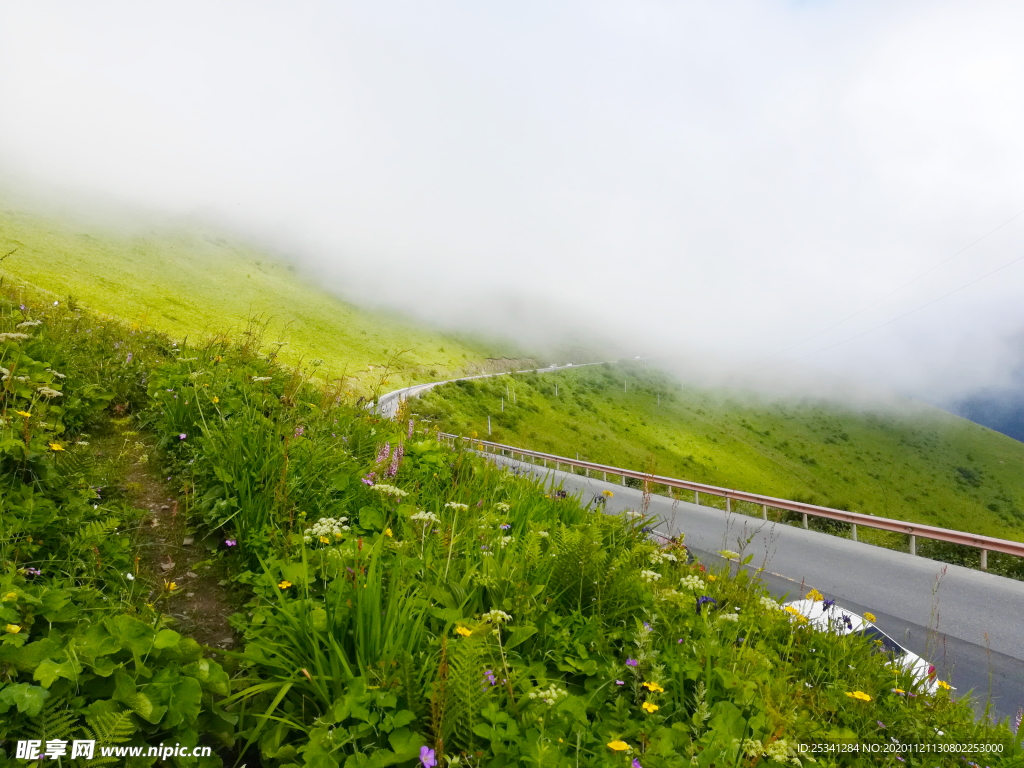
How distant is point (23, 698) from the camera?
1.82m

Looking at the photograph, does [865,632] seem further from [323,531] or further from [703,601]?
[323,531]

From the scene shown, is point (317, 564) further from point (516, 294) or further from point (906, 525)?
point (516, 294)

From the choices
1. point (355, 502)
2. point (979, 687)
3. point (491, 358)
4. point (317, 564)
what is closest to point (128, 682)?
point (317, 564)

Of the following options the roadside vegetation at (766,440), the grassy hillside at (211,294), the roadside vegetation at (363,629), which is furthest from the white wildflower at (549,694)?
the roadside vegetation at (766,440)

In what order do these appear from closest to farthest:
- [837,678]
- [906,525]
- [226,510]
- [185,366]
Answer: [837,678] < [226,510] < [185,366] < [906,525]

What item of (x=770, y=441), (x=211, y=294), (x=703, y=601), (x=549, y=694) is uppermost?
(x=211, y=294)

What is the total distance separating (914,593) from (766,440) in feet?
354

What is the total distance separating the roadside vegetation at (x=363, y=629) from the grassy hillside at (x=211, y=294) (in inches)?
929

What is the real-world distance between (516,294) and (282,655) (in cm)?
18517

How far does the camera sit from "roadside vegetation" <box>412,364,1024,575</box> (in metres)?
66.1

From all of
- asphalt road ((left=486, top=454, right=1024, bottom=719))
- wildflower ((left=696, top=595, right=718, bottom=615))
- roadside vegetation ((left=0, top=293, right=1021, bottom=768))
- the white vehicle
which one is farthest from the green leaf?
the white vehicle

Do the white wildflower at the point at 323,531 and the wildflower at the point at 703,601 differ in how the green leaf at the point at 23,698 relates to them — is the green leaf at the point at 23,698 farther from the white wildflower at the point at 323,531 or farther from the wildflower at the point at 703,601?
the wildflower at the point at 703,601

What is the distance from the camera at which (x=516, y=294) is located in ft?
607

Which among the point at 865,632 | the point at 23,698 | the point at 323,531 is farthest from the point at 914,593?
the point at 23,698
